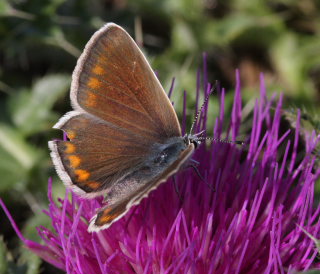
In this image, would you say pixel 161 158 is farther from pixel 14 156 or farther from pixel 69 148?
pixel 14 156

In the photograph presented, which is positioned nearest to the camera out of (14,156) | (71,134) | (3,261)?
(71,134)

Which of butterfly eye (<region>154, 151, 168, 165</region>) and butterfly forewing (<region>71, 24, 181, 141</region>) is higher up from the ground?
butterfly forewing (<region>71, 24, 181, 141</region>)

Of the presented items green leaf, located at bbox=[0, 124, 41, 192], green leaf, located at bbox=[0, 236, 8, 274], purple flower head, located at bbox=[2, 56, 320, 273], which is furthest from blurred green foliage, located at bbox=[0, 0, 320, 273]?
purple flower head, located at bbox=[2, 56, 320, 273]

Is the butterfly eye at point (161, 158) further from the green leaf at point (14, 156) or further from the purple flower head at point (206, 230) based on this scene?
→ the green leaf at point (14, 156)

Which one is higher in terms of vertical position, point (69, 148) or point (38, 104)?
point (69, 148)

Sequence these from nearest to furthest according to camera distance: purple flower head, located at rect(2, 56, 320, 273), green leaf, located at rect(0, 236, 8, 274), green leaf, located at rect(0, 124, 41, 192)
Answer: purple flower head, located at rect(2, 56, 320, 273) → green leaf, located at rect(0, 236, 8, 274) → green leaf, located at rect(0, 124, 41, 192)

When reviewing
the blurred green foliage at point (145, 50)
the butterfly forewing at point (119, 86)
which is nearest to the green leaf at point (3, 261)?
the blurred green foliage at point (145, 50)

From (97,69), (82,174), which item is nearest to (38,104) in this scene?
(97,69)

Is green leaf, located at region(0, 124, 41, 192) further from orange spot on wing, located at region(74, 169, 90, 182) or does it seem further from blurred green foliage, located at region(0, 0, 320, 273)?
orange spot on wing, located at region(74, 169, 90, 182)

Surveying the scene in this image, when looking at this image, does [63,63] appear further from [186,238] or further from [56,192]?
[186,238]
